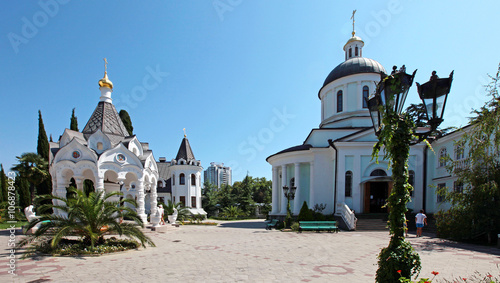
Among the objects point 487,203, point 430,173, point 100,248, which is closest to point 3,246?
point 100,248

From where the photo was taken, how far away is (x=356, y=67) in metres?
25.5

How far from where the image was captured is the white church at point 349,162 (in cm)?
1970

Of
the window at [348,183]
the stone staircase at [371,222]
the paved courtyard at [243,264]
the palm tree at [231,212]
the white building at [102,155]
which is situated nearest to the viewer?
the paved courtyard at [243,264]

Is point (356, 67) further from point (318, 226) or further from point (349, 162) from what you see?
point (318, 226)

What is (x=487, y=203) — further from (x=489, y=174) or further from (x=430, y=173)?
(x=430, y=173)

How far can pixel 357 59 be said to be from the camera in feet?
86.4

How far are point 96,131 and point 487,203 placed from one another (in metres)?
23.5

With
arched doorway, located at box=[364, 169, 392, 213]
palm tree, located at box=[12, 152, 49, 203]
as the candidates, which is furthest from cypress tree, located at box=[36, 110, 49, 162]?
arched doorway, located at box=[364, 169, 392, 213]

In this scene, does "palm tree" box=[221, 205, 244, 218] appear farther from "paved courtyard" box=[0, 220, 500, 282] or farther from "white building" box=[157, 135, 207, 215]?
"paved courtyard" box=[0, 220, 500, 282]

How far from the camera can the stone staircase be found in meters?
17.5

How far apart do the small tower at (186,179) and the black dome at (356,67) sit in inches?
840

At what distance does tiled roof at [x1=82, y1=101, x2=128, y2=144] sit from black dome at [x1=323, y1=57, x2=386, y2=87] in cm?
2049

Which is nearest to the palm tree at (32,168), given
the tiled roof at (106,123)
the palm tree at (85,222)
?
the tiled roof at (106,123)

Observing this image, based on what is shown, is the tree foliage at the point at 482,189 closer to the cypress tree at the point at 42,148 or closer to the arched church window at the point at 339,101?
the arched church window at the point at 339,101
